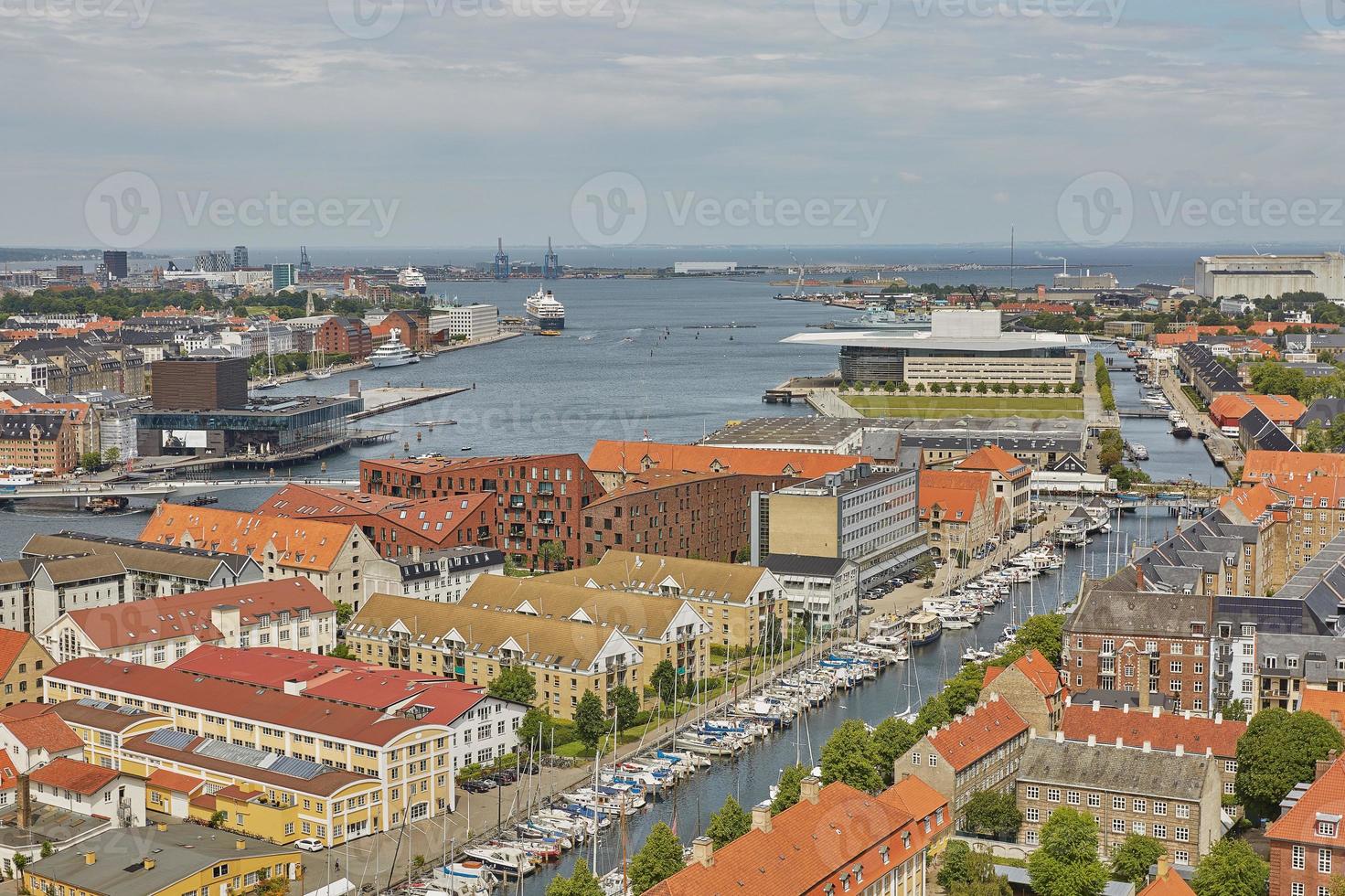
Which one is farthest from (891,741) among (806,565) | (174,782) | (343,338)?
(343,338)

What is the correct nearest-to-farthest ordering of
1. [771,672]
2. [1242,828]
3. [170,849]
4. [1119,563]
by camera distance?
[170,849] → [1242,828] → [771,672] → [1119,563]

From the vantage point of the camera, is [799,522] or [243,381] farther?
[243,381]

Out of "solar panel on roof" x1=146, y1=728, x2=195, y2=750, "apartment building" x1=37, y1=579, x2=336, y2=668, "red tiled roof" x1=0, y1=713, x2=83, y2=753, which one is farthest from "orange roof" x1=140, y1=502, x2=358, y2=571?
"red tiled roof" x1=0, y1=713, x2=83, y2=753

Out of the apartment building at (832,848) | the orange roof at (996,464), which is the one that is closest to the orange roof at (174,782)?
the apartment building at (832,848)

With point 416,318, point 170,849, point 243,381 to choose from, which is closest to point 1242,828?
point 170,849

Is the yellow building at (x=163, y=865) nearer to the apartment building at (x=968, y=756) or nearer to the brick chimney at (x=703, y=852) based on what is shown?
the brick chimney at (x=703, y=852)

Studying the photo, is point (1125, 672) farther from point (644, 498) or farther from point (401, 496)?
point (401, 496)
